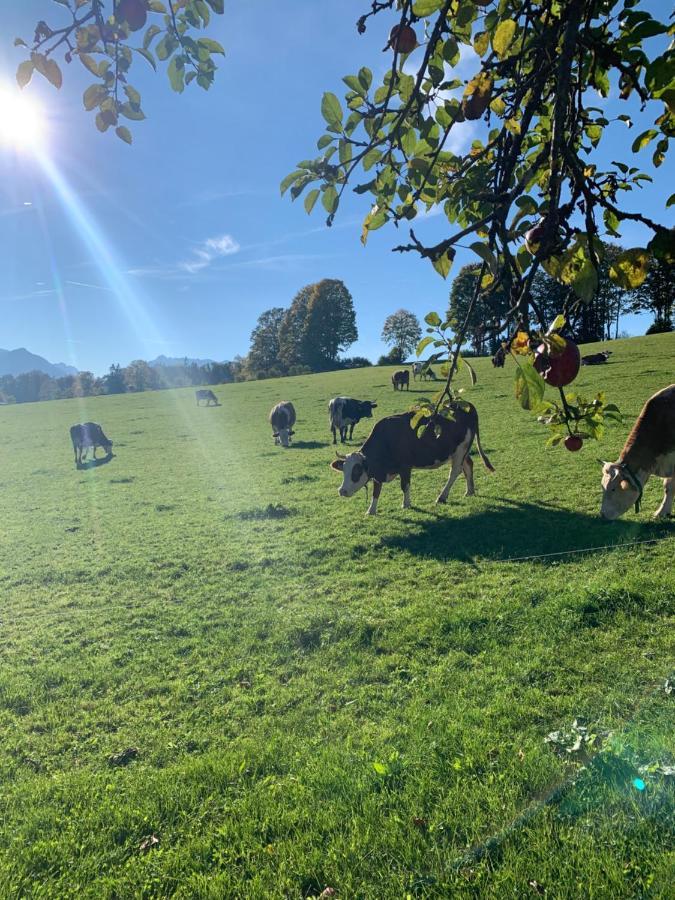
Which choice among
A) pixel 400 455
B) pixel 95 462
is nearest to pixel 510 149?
pixel 400 455

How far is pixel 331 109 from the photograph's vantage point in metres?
1.99

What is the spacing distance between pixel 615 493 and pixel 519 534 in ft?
5.07

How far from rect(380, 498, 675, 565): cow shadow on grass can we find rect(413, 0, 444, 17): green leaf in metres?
6.69

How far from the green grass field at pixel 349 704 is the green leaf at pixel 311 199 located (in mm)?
3353

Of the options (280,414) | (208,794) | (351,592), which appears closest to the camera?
(208,794)

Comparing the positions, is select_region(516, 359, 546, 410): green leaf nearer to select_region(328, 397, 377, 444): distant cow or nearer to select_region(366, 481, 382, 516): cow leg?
select_region(366, 481, 382, 516): cow leg

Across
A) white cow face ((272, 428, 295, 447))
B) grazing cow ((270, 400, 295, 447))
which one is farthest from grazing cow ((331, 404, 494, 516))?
grazing cow ((270, 400, 295, 447))

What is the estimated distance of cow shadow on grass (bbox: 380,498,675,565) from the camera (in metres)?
7.66

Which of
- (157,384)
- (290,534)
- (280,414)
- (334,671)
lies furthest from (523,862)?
(157,384)

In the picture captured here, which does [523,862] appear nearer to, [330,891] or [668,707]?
[330,891]

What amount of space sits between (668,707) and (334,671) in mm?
2864

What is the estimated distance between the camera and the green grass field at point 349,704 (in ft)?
9.56

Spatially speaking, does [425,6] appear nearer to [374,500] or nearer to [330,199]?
[330,199]

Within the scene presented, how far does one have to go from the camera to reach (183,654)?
6.02 metres
